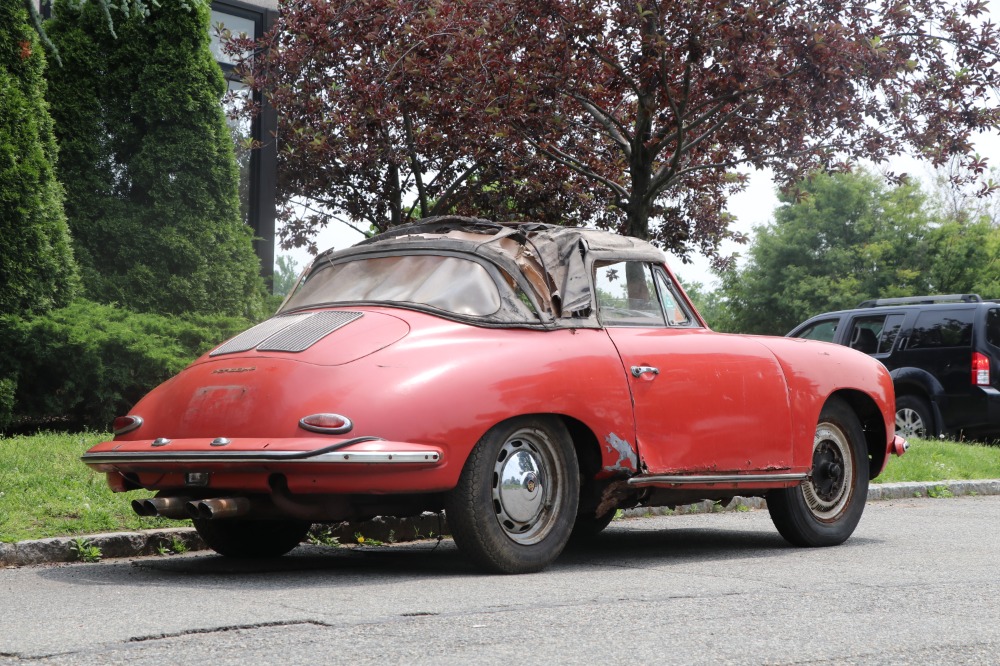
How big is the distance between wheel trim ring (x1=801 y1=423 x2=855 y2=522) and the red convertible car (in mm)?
13

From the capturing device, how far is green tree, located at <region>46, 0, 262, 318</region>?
44.9 ft

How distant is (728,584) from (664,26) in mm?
7601

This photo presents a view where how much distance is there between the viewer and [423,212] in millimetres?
16188

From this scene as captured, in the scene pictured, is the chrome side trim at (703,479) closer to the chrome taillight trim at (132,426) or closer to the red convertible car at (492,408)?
the red convertible car at (492,408)

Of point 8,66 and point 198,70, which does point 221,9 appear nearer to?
point 198,70

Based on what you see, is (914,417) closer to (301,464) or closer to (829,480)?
(829,480)

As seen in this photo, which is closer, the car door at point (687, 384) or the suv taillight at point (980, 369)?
the car door at point (687, 384)

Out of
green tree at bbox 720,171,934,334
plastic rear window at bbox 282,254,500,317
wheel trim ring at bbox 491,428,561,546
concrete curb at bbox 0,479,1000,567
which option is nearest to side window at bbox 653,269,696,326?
plastic rear window at bbox 282,254,500,317

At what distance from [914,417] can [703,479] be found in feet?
31.6

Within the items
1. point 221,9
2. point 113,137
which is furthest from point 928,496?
point 221,9

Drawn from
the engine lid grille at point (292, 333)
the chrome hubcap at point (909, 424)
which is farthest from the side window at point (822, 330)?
the engine lid grille at point (292, 333)

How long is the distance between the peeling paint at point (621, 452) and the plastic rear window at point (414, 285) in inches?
35.6

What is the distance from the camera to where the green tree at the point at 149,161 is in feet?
44.9

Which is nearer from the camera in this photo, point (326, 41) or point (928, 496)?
point (928, 496)
